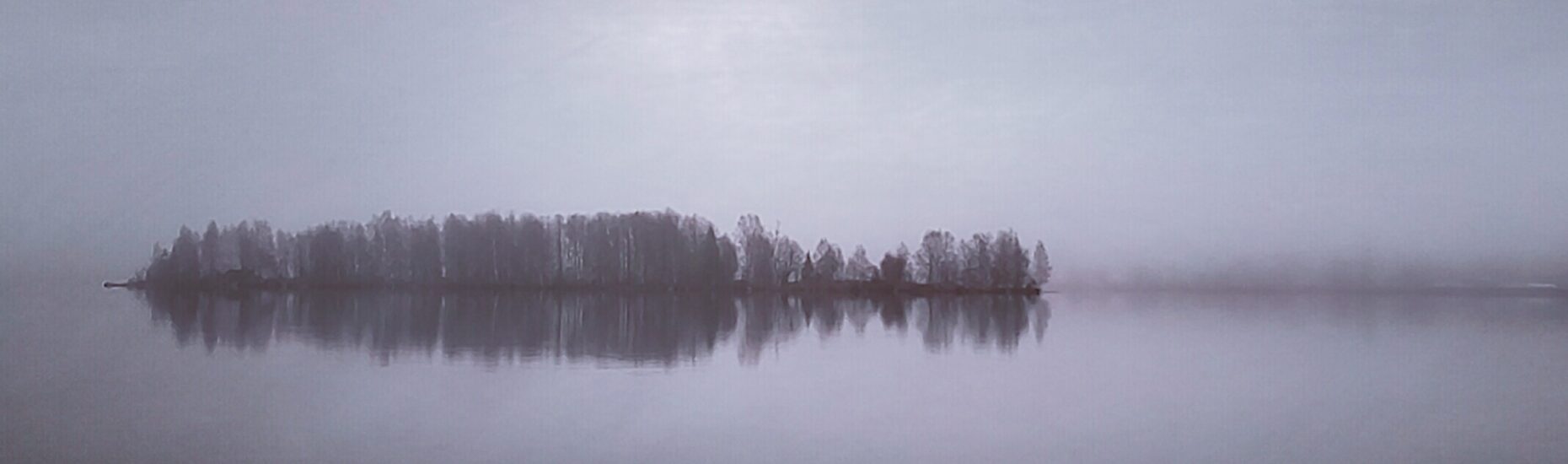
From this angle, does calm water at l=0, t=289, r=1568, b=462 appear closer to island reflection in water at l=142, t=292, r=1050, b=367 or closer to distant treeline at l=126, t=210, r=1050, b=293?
island reflection in water at l=142, t=292, r=1050, b=367

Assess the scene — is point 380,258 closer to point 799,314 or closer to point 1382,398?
point 799,314

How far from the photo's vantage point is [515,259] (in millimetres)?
59406

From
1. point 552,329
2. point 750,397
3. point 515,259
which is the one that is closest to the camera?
point 750,397

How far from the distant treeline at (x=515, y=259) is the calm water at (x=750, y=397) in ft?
127

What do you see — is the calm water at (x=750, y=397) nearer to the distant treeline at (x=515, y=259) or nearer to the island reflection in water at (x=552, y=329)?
the island reflection in water at (x=552, y=329)

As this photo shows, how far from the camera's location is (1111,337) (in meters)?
20.2

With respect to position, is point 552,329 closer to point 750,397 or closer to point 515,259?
point 750,397

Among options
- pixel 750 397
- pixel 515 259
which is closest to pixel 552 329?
pixel 750 397

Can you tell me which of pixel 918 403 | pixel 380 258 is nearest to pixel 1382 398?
pixel 918 403

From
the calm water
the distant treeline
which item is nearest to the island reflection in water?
the calm water

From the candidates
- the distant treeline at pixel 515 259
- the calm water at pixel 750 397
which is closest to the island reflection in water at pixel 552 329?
the calm water at pixel 750 397

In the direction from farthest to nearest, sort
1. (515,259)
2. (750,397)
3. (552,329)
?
(515,259) → (552,329) → (750,397)

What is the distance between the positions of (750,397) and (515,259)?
5135 cm

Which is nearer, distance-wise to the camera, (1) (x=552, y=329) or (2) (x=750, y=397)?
(2) (x=750, y=397)
